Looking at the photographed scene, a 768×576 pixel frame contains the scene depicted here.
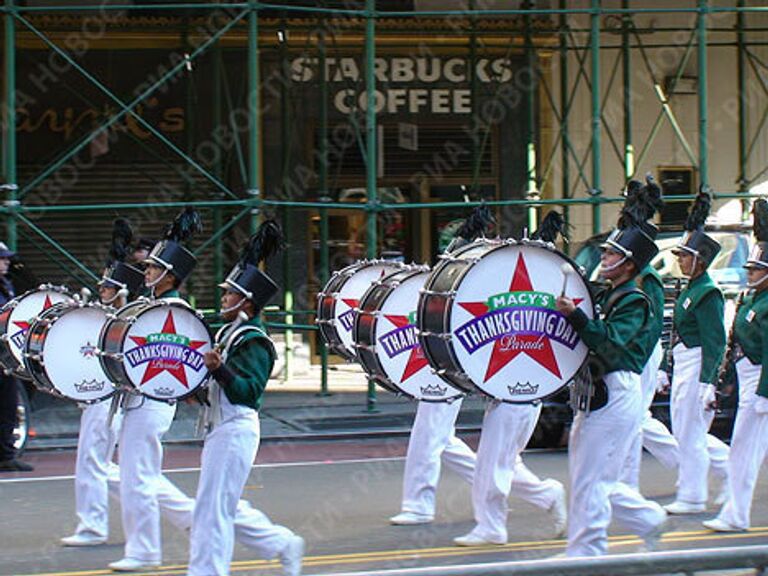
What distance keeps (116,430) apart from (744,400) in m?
4.02

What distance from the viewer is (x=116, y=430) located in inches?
390

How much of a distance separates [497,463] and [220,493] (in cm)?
231

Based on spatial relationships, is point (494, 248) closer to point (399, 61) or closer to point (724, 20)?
point (399, 61)

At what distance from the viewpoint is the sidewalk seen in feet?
49.3

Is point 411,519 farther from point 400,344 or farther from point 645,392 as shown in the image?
point 645,392

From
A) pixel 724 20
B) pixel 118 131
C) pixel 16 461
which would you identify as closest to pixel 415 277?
pixel 16 461

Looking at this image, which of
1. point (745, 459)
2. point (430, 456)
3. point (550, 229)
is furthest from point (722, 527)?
point (550, 229)

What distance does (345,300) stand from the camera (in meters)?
11.3

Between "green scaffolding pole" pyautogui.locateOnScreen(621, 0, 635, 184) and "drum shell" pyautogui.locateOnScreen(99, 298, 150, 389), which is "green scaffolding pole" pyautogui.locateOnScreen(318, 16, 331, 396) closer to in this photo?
"green scaffolding pole" pyautogui.locateOnScreen(621, 0, 635, 184)

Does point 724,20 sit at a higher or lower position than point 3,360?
higher

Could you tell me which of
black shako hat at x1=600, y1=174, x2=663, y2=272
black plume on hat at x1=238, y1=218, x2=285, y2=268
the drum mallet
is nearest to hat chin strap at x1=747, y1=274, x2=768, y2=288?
black shako hat at x1=600, y1=174, x2=663, y2=272

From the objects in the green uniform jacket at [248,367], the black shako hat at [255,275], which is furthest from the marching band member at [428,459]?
the green uniform jacket at [248,367]

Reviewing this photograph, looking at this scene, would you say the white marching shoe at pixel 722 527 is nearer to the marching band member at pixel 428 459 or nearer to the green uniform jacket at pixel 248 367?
the marching band member at pixel 428 459

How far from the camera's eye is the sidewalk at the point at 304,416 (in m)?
15.0
